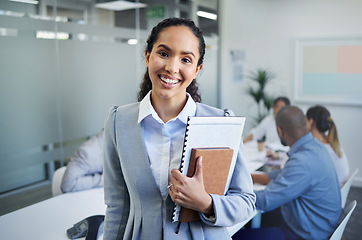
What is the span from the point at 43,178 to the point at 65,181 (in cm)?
98

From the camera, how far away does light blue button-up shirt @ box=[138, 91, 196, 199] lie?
1062 mm

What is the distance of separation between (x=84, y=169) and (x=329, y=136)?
2.06 m

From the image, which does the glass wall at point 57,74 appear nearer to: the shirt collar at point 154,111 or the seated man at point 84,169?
the seated man at point 84,169

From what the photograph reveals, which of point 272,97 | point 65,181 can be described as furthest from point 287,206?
point 272,97

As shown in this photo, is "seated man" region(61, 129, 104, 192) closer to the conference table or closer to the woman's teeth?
the conference table

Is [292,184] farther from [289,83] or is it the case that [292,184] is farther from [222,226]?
[289,83]

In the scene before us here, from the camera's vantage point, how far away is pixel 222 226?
40.8 inches

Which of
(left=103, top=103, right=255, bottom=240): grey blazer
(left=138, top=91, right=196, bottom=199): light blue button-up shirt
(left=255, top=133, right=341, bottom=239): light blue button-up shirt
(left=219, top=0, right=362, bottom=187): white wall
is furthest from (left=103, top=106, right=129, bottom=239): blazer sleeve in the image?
(left=219, top=0, right=362, bottom=187): white wall

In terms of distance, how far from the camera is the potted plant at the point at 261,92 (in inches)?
223

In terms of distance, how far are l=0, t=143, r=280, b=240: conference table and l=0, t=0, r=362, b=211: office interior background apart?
0.93 meters

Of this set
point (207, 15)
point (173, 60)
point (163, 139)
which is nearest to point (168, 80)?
point (173, 60)

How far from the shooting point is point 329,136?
3084 mm

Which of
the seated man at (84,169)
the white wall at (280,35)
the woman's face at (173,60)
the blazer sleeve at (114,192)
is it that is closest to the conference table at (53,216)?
the seated man at (84,169)

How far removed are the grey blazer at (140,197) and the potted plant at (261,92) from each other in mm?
4739
